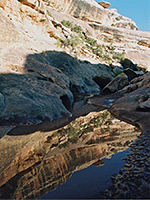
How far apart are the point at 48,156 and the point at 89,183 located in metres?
0.88

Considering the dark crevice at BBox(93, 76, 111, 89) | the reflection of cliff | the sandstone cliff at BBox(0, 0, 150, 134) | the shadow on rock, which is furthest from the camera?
the dark crevice at BBox(93, 76, 111, 89)

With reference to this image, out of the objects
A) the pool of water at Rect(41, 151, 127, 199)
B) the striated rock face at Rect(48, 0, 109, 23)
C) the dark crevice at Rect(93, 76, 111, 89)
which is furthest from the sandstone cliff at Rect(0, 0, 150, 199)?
the striated rock face at Rect(48, 0, 109, 23)

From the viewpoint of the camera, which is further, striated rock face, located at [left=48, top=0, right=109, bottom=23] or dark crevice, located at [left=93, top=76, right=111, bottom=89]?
striated rock face, located at [left=48, top=0, right=109, bottom=23]

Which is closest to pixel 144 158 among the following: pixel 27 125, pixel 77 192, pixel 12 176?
pixel 77 192

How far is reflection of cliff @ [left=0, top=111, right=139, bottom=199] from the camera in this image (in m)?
1.74

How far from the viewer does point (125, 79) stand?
1415 centimetres

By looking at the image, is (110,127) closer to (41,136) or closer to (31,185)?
(41,136)

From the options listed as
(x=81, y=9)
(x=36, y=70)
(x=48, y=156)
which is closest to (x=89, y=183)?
(x=48, y=156)

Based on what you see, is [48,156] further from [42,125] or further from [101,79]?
[101,79]

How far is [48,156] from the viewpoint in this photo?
2387 mm

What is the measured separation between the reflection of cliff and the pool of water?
0.32 ft

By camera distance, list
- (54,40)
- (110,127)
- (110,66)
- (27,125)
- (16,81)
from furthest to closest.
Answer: (110,66), (54,40), (16,81), (27,125), (110,127)

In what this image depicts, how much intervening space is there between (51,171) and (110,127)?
6.78 feet

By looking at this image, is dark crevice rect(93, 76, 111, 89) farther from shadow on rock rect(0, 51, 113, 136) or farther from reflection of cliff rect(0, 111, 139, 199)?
reflection of cliff rect(0, 111, 139, 199)
